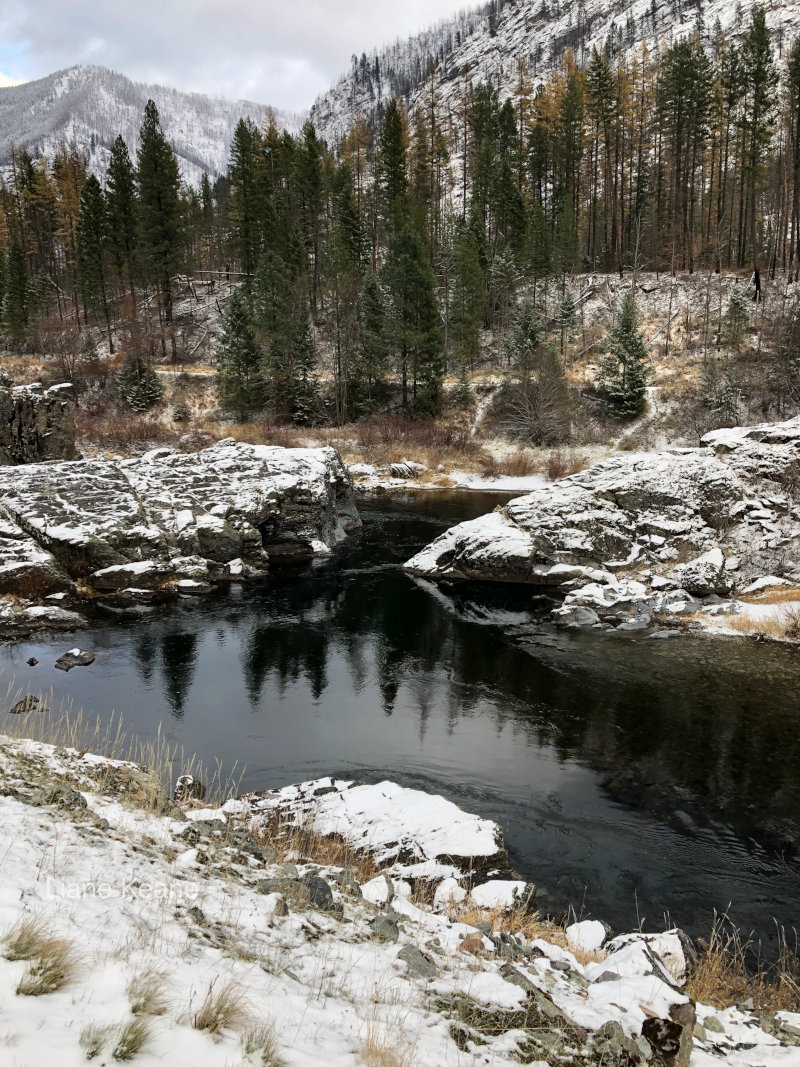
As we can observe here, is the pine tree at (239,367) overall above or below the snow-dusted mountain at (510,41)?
below

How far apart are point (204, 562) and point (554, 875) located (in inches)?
647

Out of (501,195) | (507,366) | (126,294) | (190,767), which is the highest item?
(501,195)

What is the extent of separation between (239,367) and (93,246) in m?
23.9

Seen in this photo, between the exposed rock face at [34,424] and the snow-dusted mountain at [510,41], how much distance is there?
92.3 m

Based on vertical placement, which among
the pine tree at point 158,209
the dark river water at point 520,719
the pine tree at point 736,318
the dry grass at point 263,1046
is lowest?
the dark river water at point 520,719

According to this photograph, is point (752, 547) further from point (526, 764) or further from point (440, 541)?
point (526, 764)

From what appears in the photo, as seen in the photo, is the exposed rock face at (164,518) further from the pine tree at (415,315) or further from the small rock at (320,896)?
the pine tree at (415,315)

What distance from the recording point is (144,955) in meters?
3.71

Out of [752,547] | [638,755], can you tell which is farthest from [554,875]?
[752,547]

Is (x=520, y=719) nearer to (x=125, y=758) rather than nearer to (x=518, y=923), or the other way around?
(x=518, y=923)

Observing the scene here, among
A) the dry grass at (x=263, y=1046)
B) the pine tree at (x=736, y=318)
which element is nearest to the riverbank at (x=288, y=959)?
the dry grass at (x=263, y=1046)

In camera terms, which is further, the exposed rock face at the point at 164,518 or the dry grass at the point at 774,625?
the exposed rock face at the point at 164,518

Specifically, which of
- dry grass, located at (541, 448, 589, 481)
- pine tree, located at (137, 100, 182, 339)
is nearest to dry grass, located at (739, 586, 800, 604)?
dry grass, located at (541, 448, 589, 481)

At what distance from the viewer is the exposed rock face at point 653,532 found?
63.1 feet
